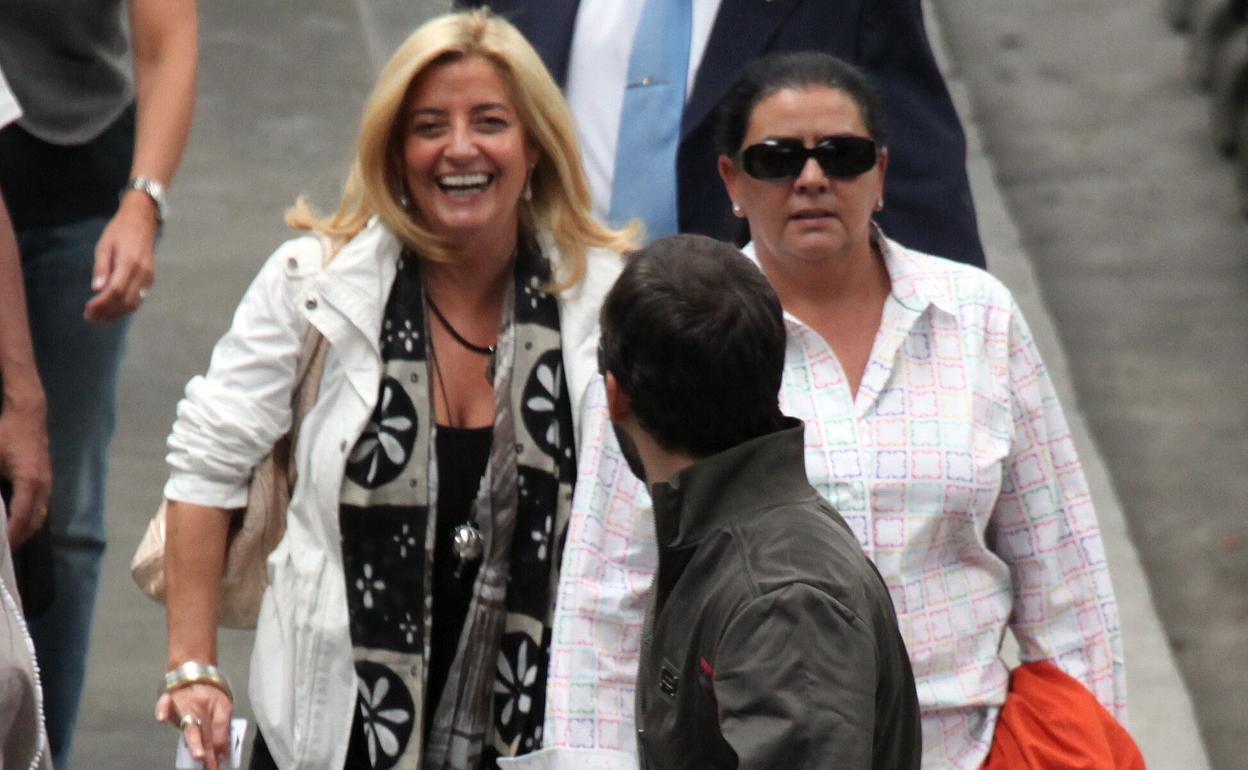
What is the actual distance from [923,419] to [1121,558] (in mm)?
2993

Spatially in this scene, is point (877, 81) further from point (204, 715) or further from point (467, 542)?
point (204, 715)

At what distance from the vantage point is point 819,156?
11.8 feet

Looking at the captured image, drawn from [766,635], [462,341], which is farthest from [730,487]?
[462,341]

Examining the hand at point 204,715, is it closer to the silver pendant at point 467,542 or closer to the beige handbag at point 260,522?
the beige handbag at point 260,522

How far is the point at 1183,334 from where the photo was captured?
24.5 feet

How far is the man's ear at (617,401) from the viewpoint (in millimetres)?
2660

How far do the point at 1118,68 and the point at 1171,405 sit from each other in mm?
2269

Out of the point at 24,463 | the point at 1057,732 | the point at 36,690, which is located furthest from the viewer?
the point at 24,463

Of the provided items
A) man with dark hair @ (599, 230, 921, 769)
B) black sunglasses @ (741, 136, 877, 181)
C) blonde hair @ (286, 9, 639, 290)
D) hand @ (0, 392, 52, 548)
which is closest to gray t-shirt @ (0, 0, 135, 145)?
hand @ (0, 392, 52, 548)

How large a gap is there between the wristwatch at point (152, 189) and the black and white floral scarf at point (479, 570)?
2.15 feet

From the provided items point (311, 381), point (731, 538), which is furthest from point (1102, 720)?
point (311, 381)

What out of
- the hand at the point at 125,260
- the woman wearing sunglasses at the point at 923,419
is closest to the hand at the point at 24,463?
the hand at the point at 125,260

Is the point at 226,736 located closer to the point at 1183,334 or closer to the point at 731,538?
the point at 731,538

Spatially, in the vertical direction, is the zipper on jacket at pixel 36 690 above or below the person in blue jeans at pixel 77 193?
below
